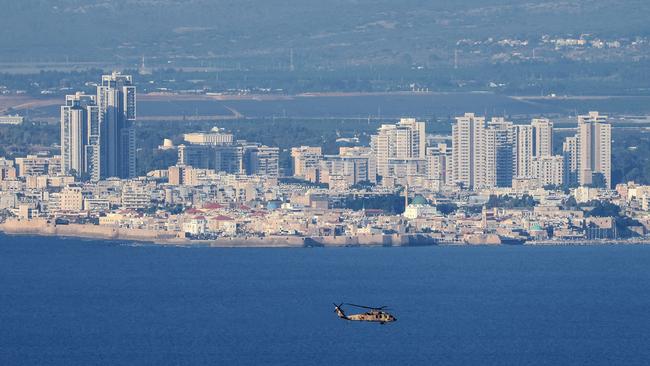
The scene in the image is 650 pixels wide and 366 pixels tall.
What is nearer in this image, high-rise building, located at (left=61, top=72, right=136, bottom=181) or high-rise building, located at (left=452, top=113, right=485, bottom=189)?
high-rise building, located at (left=452, top=113, right=485, bottom=189)

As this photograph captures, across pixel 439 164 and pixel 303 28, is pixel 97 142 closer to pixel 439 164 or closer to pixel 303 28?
pixel 439 164

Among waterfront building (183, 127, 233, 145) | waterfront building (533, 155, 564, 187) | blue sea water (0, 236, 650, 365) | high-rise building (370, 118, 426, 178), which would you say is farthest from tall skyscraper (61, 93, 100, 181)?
blue sea water (0, 236, 650, 365)

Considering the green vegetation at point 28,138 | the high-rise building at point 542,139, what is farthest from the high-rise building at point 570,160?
the green vegetation at point 28,138

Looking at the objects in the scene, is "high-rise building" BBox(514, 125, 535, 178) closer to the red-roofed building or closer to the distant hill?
the red-roofed building

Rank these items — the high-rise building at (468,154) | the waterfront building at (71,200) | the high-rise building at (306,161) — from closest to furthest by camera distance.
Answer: the waterfront building at (71,200)
the high-rise building at (468,154)
the high-rise building at (306,161)

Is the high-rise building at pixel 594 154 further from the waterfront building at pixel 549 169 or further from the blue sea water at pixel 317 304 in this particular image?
the blue sea water at pixel 317 304

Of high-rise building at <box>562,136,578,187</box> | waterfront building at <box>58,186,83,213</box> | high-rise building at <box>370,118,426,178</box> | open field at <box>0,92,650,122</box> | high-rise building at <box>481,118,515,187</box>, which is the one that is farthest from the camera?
open field at <box>0,92,650,122</box>

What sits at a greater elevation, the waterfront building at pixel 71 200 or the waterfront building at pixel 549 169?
the waterfront building at pixel 549 169
